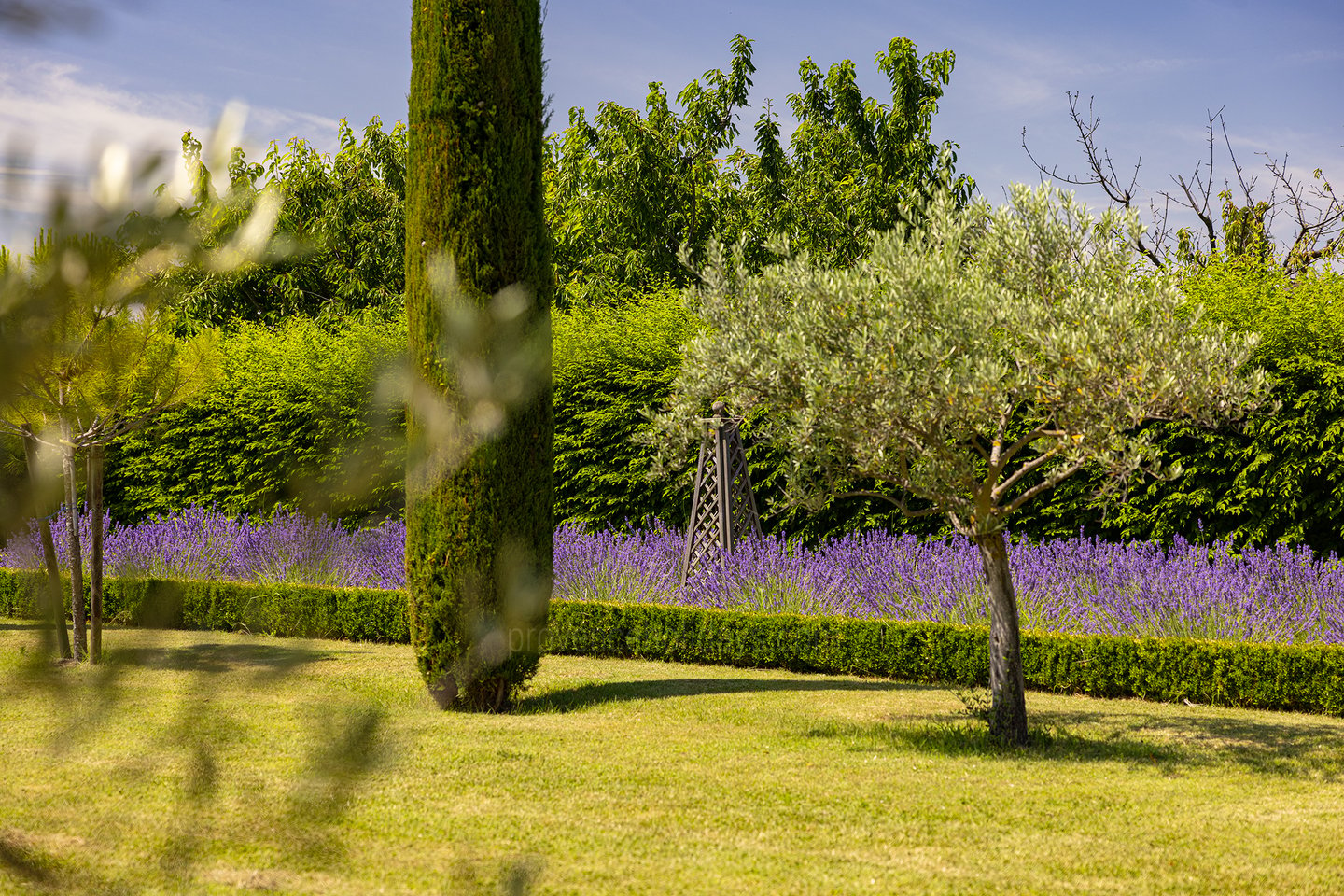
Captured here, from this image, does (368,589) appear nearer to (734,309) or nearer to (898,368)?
(734,309)

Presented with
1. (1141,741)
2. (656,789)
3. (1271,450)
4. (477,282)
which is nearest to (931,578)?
(1271,450)

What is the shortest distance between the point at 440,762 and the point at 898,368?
3245mm

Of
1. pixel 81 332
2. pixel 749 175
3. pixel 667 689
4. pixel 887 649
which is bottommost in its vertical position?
pixel 667 689

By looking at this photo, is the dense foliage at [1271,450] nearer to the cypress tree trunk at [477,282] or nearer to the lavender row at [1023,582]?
the lavender row at [1023,582]

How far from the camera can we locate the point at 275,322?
19922 mm

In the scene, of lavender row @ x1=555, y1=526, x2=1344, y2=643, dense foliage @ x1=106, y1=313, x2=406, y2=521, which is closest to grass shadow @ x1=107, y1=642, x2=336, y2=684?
lavender row @ x1=555, y1=526, x2=1344, y2=643

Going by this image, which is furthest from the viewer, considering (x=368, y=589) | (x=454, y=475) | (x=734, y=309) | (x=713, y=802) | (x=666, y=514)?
(x=666, y=514)

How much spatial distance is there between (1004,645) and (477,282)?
416 cm

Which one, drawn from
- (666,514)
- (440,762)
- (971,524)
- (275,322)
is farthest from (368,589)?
(275,322)

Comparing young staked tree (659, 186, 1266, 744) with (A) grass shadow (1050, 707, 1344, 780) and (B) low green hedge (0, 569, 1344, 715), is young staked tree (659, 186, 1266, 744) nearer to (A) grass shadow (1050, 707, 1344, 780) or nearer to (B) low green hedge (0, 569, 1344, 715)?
(A) grass shadow (1050, 707, 1344, 780)

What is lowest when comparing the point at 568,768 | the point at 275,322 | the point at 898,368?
the point at 568,768

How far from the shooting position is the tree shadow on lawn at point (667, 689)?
8156 millimetres

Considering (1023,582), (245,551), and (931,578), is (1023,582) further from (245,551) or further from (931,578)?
(245,551)

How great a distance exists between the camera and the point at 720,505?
11008 mm
